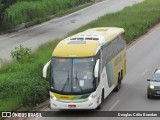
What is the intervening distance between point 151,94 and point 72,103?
5.08 meters

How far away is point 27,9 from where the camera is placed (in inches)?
2613

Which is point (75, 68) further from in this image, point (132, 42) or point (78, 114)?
point (132, 42)

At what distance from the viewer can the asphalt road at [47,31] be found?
48.3 meters

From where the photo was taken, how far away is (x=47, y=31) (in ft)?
188

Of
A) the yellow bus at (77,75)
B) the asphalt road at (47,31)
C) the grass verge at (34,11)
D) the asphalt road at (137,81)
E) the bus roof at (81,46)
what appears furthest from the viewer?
the grass verge at (34,11)

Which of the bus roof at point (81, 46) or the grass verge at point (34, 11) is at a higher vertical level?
the bus roof at point (81, 46)

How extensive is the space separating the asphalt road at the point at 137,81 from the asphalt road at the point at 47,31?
10.1m

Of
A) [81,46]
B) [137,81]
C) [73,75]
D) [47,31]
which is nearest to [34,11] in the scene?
[47,31]

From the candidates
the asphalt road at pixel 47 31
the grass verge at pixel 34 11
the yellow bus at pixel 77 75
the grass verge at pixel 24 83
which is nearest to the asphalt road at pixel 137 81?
the yellow bus at pixel 77 75

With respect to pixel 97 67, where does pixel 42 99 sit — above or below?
below

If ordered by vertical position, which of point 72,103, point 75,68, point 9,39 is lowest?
point 9,39

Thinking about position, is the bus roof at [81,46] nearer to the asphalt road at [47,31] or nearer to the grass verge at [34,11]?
the asphalt road at [47,31]

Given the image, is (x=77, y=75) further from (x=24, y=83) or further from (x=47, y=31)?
(x=47, y=31)

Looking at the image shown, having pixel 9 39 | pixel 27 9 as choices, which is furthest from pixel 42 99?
pixel 27 9
